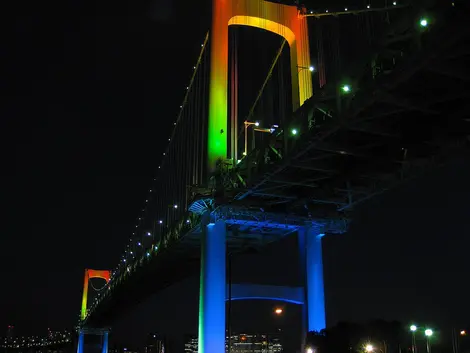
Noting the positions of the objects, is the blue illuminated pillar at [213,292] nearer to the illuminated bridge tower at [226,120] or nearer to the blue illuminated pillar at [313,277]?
the illuminated bridge tower at [226,120]

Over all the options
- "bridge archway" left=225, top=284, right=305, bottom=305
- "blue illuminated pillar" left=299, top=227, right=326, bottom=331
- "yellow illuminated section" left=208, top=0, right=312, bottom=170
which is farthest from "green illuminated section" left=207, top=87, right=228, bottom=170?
"bridge archway" left=225, top=284, right=305, bottom=305

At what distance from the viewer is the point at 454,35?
446 inches

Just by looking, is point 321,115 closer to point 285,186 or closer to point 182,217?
point 285,186

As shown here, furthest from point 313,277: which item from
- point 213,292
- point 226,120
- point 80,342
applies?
point 80,342

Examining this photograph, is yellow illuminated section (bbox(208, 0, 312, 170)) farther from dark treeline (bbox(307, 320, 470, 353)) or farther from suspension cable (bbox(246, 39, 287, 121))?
dark treeline (bbox(307, 320, 470, 353))

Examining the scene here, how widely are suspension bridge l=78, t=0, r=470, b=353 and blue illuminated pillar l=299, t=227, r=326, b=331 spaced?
2.0 inches

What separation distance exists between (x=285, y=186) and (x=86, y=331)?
65866mm

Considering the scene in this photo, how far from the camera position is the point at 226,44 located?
28.0 metres

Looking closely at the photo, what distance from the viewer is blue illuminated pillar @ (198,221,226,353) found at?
24.5 m

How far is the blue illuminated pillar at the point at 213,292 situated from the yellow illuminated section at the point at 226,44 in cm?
311

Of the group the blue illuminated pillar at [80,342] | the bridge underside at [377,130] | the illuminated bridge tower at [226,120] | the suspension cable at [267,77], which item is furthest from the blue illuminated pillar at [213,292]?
the blue illuminated pillar at [80,342]

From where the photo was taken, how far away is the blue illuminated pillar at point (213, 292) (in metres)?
24.5

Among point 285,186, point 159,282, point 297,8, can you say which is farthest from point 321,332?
point 159,282

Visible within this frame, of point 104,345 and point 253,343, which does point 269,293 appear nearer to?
point 104,345
